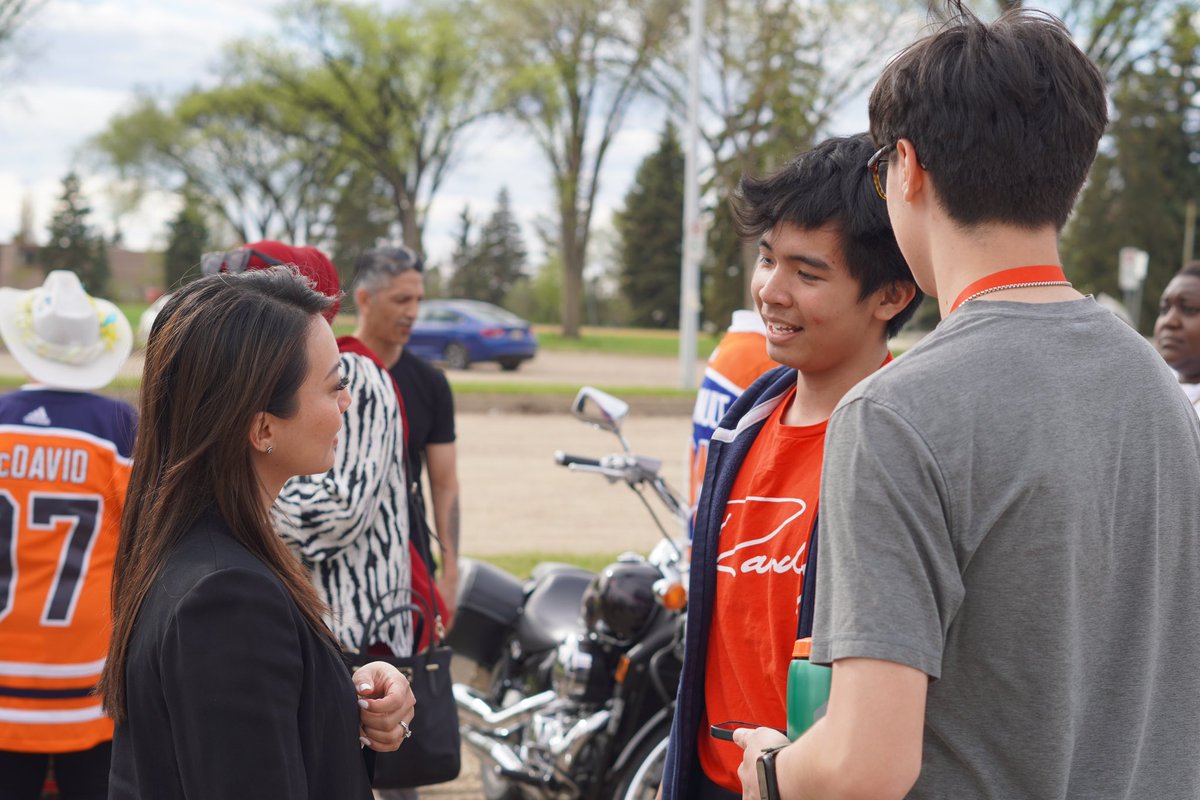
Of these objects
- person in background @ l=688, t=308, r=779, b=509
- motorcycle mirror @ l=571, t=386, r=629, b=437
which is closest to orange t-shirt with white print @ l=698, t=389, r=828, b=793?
person in background @ l=688, t=308, r=779, b=509

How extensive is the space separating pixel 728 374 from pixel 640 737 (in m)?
1.26

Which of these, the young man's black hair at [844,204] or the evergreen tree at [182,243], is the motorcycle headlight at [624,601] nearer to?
the young man's black hair at [844,204]

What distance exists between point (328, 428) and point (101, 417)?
5.29ft

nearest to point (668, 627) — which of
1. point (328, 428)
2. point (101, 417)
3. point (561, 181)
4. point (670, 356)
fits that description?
point (101, 417)

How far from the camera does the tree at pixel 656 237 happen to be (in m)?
62.3

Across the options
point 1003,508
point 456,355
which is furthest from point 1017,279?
point 456,355

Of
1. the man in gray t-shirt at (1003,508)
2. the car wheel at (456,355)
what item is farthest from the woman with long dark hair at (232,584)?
the car wheel at (456,355)

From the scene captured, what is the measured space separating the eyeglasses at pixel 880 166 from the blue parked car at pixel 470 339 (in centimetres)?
2447

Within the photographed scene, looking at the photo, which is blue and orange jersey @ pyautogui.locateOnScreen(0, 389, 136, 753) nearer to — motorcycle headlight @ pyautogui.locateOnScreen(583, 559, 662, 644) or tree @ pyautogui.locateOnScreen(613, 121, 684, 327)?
motorcycle headlight @ pyautogui.locateOnScreen(583, 559, 662, 644)

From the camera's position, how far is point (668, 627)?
3930 millimetres

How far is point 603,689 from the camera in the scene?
411 centimetres

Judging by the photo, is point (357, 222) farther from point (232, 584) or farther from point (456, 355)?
point (232, 584)

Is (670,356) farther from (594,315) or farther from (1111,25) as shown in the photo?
→ (594,315)

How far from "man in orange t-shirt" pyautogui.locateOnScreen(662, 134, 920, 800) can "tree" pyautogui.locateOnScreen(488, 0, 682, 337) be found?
3114 centimetres
